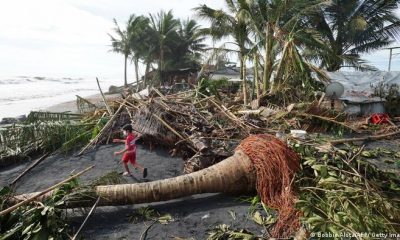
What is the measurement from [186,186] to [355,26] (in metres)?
17.3

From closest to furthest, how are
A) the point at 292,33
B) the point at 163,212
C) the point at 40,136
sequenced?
the point at 163,212, the point at 40,136, the point at 292,33

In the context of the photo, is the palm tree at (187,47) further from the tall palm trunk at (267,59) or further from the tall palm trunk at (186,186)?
the tall palm trunk at (186,186)

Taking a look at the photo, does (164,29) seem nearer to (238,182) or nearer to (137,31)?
(137,31)

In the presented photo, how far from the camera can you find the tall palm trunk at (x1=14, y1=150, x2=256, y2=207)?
4699 millimetres

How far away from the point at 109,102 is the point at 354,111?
30.8 ft

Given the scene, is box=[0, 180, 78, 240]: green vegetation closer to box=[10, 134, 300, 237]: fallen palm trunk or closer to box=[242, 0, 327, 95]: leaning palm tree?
box=[10, 134, 300, 237]: fallen palm trunk

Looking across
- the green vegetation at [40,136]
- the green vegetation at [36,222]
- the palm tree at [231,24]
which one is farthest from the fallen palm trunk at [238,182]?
the palm tree at [231,24]

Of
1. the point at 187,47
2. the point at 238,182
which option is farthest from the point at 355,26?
the point at 187,47

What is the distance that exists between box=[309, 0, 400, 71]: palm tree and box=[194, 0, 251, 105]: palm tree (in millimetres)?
5030

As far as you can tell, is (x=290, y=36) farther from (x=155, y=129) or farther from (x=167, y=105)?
(x=155, y=129)

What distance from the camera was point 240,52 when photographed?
1647cm

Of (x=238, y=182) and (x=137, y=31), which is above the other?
(x=137, y=31)

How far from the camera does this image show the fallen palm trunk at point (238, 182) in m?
4.65

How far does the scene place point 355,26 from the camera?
18109 mm
